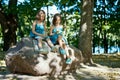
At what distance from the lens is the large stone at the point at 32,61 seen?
10.1 m

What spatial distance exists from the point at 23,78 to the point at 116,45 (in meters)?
33.1

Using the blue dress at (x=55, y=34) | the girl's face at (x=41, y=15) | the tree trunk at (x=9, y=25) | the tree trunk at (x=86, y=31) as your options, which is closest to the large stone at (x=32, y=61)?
the blue dress at (x=55, y=34)

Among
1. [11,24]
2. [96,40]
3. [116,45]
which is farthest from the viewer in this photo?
[116,45]

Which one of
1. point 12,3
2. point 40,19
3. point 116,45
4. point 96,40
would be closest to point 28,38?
point 40,19

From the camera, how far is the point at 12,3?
845 inches

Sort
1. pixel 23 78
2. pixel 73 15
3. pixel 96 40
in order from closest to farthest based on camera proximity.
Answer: pixel 23 78 < pixel 73 15 < pixel 96 40

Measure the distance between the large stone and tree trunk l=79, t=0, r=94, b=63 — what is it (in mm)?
3177

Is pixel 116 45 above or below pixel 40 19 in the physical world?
below

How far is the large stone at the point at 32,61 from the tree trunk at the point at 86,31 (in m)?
3.18

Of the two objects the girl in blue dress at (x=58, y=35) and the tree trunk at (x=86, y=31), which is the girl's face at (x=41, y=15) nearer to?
the girl in blue dress at (x=58, y=35)

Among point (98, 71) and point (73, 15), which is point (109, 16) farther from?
point (98, 71)

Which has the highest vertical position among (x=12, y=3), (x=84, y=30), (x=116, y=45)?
(x=12, y=3)

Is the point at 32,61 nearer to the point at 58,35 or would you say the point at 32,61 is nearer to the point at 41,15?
the point at 58,35

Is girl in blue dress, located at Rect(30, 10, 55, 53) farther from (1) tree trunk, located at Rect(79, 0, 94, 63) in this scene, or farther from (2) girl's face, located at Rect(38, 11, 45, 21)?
(1) tree trunk, located at Rect(79, 0, 94, 63)
